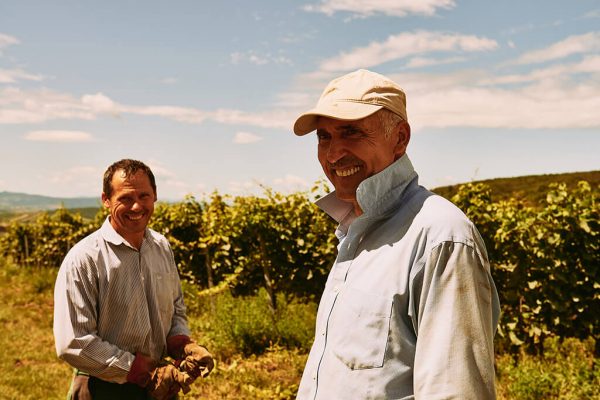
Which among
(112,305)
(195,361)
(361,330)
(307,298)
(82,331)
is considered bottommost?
(307,298)

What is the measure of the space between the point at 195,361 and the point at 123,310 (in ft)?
1.78

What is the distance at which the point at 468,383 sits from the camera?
1.35 metres

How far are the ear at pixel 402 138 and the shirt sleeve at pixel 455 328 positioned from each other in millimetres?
554

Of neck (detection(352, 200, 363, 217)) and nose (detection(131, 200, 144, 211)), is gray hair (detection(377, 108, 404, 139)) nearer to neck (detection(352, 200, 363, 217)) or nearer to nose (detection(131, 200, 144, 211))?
neck (detection(352, 200, 363, 217))

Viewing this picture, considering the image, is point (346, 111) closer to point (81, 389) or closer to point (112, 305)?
point (112, 305)

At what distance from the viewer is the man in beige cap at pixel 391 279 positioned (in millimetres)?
1373

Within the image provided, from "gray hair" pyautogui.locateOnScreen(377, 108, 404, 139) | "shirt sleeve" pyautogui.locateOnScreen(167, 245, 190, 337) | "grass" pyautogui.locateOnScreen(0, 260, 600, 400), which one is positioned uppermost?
"gray hair" pyautogui.locateOnScreen(377, 108, 404, 139)

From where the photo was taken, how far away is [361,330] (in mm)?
1579

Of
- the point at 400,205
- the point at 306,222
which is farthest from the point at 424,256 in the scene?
the point at 306,222

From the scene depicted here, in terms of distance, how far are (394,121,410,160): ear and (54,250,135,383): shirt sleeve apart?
6.58ft

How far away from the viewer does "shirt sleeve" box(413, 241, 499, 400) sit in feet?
4.46

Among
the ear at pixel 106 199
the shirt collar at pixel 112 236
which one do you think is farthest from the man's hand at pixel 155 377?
the ear at pixel 106 199

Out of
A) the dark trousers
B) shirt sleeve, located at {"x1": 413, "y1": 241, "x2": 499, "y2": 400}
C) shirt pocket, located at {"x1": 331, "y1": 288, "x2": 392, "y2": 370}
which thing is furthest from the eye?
the dark trousers

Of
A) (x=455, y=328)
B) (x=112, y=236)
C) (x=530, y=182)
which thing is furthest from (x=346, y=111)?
(x=530, y=182)
